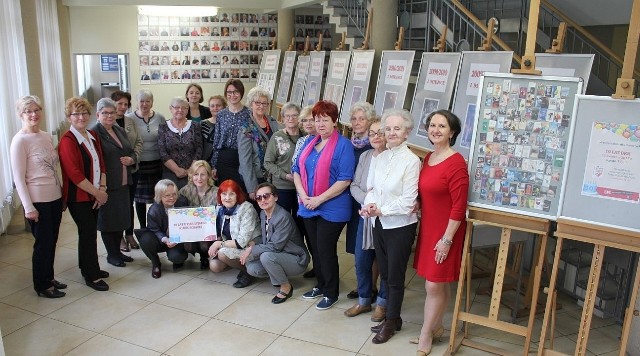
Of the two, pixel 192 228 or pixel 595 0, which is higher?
pixel 595 0

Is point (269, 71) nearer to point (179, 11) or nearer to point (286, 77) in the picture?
point (286, 77)

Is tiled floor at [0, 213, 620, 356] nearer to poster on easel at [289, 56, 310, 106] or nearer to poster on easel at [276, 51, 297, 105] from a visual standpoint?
poster on easel at [289, 56, 310, 106]

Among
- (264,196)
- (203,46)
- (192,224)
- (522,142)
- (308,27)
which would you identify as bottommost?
(192,224)

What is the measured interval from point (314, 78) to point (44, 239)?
4924 millimetres

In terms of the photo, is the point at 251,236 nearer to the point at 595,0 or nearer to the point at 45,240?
the point at 45,240

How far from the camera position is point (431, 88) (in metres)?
4.97

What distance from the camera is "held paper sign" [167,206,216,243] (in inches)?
165

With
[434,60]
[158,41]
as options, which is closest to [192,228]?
[434,60]

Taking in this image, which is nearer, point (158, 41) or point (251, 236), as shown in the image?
point (251, 236)

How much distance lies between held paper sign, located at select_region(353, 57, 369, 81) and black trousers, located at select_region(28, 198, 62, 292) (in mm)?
3856

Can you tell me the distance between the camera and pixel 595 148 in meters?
2.65

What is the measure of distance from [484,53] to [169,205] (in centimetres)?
289

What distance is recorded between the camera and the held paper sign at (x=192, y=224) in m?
4.18

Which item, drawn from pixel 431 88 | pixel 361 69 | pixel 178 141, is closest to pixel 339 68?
pixel 361 69
